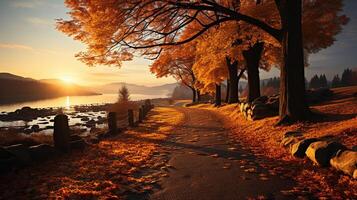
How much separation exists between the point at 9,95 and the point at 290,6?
22159cm

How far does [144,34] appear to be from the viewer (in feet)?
42.1

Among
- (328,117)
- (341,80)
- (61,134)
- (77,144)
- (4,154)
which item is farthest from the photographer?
(341,80)

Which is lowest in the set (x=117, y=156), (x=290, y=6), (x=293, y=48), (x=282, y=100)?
(x=117, y=156)

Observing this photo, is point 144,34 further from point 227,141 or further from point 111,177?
point 111,177

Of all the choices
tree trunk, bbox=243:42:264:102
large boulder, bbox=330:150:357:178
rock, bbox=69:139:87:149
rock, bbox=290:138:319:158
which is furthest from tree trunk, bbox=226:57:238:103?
large boulder, bbox=330:150:357:178

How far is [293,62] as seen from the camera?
446 inches

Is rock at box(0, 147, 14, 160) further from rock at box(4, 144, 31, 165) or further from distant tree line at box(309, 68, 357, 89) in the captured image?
distant tree line at box(309, 68, 357, 89)

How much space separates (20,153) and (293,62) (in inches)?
426

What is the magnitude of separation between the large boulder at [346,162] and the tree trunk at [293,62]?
18.9 ft

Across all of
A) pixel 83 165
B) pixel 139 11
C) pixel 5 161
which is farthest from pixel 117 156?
pixel 139 11

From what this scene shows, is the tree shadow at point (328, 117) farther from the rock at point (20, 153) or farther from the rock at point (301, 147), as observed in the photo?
the rock at point (20, 153)

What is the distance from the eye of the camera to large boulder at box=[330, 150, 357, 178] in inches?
203

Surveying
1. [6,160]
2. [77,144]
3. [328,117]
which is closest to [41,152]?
[6,160]

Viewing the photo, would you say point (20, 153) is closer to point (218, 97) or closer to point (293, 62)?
point (293, 62)
